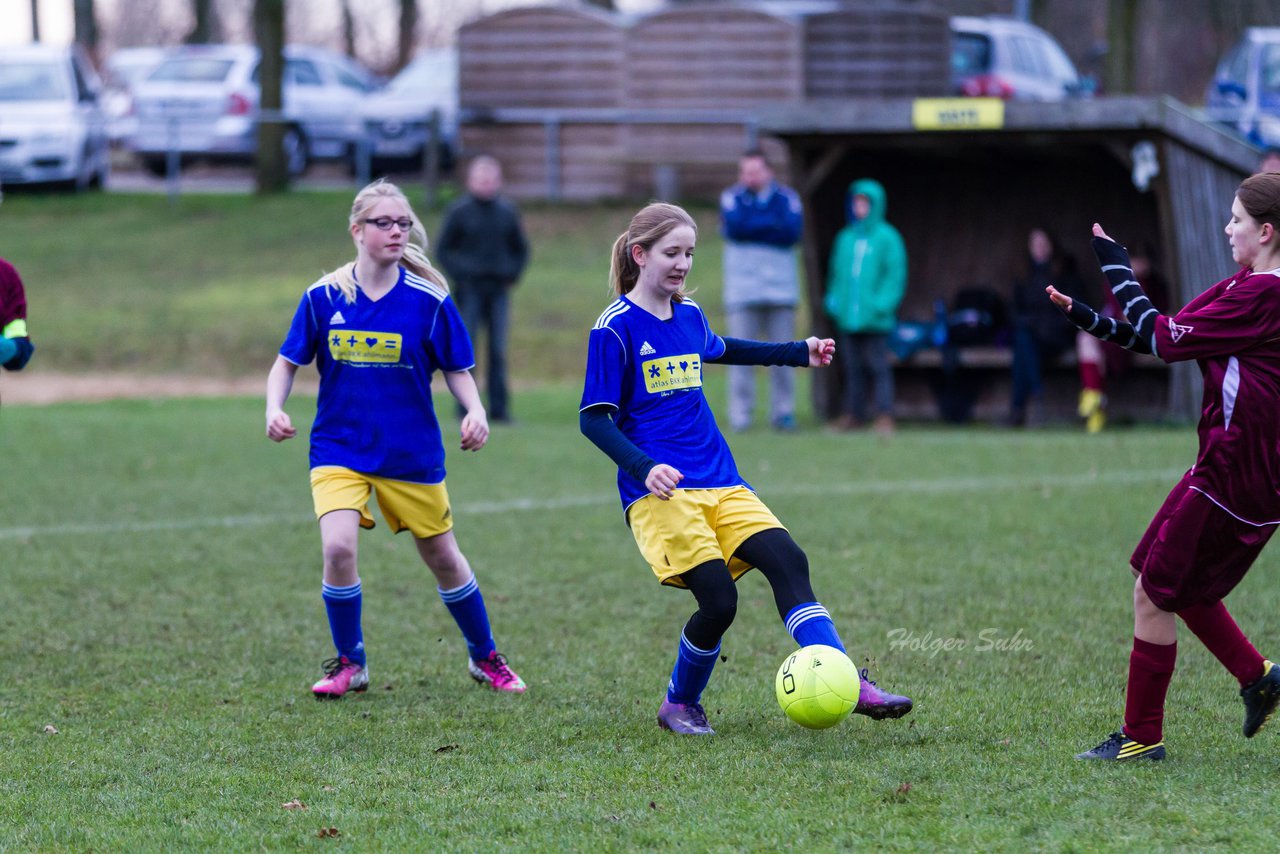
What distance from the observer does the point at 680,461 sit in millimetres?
4926

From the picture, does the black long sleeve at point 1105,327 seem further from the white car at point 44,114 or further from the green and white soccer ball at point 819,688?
the white car at point 44,114

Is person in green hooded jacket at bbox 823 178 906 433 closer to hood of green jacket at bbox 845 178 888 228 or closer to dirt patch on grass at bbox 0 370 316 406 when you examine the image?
hood of green jacket at bbox 845 178 888 228

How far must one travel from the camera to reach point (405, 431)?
18.1 feet

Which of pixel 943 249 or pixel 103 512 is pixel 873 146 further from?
pixel 103 512

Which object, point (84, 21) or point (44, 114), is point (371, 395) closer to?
point (44, 114)

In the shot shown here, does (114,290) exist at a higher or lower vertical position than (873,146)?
lower

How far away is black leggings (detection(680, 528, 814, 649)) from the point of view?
4809 mm

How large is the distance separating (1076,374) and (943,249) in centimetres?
170

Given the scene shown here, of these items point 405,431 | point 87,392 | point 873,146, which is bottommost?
point 87,392

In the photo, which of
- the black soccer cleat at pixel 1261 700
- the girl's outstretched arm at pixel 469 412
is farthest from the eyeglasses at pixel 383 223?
the black soccer cleat at pixel 1261 700

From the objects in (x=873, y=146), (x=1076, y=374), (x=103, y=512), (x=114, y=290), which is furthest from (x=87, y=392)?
(x=1076, y=374)

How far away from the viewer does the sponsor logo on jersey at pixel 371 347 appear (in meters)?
5.52

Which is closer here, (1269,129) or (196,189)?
(1269,129)

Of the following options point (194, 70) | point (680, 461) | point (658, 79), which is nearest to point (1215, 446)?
point (680, 461)
